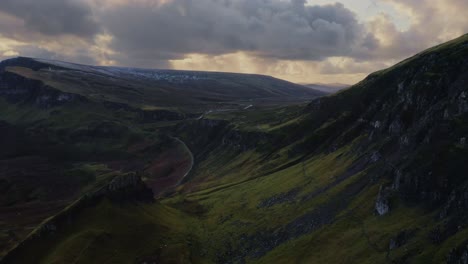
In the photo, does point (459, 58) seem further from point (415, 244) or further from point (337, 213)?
point (415, 244)

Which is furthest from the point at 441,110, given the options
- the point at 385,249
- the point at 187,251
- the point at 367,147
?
the point at 187,251

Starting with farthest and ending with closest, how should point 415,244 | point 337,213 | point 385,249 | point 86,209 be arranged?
point 86,209, point 337,213, point 385,249, point 415,244

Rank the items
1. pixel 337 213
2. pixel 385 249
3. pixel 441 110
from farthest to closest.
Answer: pixel 441 110 < pixel 337 213 < pixel 385 249

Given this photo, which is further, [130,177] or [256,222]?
[130,177]

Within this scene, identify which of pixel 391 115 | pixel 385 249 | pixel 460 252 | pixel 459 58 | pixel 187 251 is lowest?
pixel 187 251

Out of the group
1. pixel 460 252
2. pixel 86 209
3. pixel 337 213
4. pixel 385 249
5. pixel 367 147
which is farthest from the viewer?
pixel 367 147

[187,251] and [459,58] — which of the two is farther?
[459,58]

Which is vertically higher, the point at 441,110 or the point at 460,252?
the point at 441,110

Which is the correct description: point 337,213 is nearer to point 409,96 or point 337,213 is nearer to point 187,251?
point 187,251

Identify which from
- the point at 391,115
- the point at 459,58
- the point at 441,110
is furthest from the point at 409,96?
the point at 441,110
